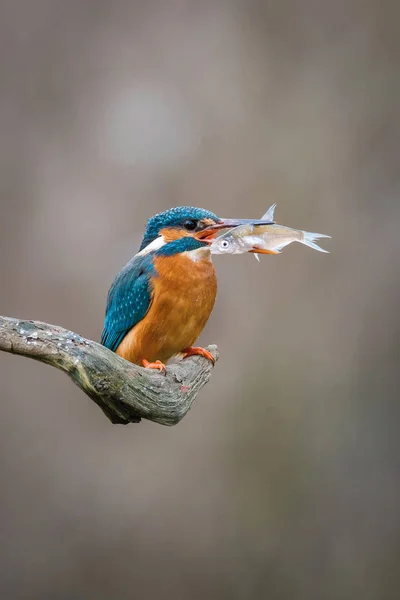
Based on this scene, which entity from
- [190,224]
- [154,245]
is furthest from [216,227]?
[154,245]

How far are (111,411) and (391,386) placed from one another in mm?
2226

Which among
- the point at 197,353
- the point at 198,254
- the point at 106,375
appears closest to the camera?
the point at 106,375

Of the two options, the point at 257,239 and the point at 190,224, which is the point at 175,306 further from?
the point at 257,239

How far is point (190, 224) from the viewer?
4.42 feet

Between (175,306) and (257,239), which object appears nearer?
(257,239)

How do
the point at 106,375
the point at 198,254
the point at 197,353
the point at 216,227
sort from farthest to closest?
the point at 197,353, the point at 198,254, the point at 216,227, the point at 106,375

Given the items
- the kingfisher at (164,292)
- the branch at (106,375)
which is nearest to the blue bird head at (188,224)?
the kingfisher at (164,292)

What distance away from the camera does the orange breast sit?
1410 mm

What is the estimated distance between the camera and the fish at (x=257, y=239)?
3.87ft

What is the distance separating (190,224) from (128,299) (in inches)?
8.7

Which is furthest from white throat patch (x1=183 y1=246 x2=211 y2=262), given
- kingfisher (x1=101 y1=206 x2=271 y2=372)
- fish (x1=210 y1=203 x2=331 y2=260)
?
fish (x1=210 y1=203 x2=331 y2=260)

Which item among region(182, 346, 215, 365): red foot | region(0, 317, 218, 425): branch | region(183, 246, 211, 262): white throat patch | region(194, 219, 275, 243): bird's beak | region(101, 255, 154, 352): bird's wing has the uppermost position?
region(194, 219, 275, 243): bird's beak

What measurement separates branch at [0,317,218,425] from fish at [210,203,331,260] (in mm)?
251

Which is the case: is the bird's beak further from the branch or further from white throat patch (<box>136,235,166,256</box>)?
the branch
